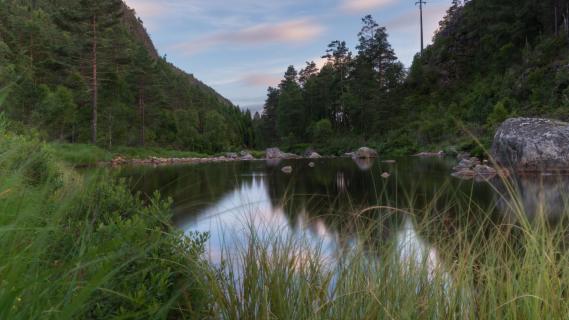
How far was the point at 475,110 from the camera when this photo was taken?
3186 cm

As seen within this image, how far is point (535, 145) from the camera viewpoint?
14.6 m

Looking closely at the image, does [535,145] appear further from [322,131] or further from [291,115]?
[291,115]

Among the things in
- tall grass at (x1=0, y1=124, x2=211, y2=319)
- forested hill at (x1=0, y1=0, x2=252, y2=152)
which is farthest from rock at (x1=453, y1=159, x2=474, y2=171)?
tall grass at (x1=0, y1=124, x2=211, y2=319)

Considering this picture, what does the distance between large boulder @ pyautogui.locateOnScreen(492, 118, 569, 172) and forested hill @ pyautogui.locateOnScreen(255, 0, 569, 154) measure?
5438 millimetres

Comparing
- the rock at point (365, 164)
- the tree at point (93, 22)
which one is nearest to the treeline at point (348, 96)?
the rock at point (365, 164)

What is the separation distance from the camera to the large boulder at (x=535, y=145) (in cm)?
1427

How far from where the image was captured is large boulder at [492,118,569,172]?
1427cm

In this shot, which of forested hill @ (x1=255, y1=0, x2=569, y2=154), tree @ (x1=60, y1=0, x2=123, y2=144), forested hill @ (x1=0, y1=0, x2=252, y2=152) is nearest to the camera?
forested hill @ (x1=0, y1=0, x2=252, y2=152)

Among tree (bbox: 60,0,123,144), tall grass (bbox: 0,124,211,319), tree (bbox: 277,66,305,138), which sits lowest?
tall grass (bbox: 0,124,211,319)

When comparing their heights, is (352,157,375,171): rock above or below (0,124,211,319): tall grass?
below

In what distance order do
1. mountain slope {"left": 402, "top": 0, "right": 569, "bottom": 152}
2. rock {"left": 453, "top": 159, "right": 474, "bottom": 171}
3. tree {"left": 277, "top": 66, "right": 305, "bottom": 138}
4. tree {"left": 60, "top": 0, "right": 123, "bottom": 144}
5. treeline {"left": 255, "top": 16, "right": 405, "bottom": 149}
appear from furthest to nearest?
tree {"left": 277, "top": 66, "right": 305, "bottom": 138}
treeline {"left": 255, "top": 16, "right": 405, "bottom": 149}
mountain slope {"left": 402, "top": 0, "right": 569, "bottom": 152}
tree {"left": 60, "top": 0, "right": 123, "bottom": 144}
rock {"left": 453, "top": 159, "right": 474, "bottom": 171}

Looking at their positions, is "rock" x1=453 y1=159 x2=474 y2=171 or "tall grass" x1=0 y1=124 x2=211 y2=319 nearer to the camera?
"tall grass" x1=0 y1=124 x2=211 y2=319

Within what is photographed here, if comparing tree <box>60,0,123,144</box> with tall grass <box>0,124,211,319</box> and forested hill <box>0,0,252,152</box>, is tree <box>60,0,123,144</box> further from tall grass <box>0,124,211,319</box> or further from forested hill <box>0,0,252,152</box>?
tall grass <box>0,124,211,319</box>

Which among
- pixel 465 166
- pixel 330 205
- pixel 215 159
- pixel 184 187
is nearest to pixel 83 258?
→ pixel 184 187
